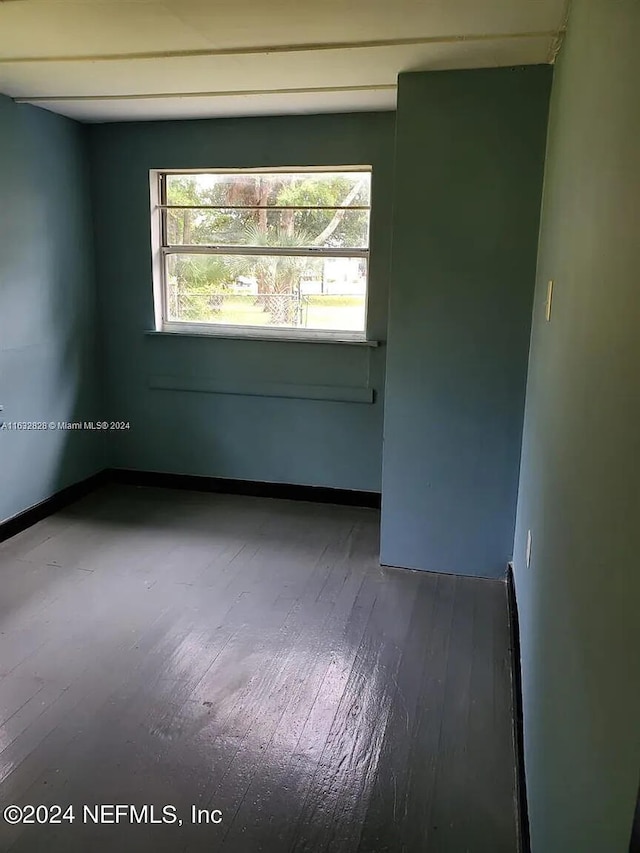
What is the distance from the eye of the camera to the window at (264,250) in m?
3.72

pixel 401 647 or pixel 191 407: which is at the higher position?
pixel 191 407

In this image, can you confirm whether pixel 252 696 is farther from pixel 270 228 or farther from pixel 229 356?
pixel 270 228

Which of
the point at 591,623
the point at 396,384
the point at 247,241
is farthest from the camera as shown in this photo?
the point at 247,241

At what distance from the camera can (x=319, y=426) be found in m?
3.96

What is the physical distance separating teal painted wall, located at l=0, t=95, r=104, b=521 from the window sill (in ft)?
1.64

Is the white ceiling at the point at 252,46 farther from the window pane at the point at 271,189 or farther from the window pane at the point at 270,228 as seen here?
the window pane at the point at 270,228

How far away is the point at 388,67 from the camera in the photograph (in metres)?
2.69

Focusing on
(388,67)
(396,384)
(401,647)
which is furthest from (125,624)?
(388,67)

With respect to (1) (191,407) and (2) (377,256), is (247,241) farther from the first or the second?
(1) (191,407)

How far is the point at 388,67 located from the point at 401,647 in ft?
7.66

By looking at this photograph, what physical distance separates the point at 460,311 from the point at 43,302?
2.29 meters

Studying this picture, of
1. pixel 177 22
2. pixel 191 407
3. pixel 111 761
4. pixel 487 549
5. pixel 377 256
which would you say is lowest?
pixel 111 761

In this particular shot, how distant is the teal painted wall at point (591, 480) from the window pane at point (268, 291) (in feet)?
6.09

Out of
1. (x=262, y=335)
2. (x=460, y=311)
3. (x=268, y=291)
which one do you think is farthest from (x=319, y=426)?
(x=460, y=311)
